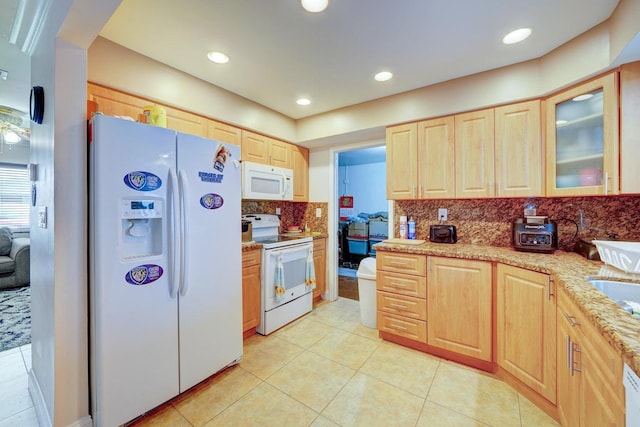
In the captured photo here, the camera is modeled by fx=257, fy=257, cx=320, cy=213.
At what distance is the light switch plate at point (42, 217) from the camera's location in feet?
4.90

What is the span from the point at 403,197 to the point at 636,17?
5.84ft

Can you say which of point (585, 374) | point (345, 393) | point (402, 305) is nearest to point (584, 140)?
point (585, 374)

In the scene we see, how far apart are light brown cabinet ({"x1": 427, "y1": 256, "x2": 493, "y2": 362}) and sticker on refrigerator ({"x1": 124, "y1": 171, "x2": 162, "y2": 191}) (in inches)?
83.3

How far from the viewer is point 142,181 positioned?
1493 millimetres

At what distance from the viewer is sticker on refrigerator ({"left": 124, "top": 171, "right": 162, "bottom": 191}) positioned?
1450 mm

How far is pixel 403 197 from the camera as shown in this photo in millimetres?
2697

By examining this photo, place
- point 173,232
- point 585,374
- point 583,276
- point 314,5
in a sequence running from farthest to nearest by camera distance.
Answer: point 173,232
point 314,5
point 583,276
point 585,374

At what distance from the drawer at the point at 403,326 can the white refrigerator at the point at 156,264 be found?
4.47ft

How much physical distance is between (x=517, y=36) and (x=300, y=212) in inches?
115

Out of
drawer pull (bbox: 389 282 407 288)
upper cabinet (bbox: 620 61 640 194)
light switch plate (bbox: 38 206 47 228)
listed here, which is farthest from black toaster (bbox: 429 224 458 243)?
light switch plate (bbox: 38 206 47 228)

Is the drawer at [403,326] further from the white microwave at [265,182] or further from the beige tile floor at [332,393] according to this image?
the white microwave at [265,182]

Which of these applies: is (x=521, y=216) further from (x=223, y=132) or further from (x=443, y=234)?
(x=223, y=132)

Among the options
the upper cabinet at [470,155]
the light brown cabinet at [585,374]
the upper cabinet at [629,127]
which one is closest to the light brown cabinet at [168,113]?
the upper cabinet at [470,155]

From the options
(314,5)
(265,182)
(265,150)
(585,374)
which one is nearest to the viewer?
(585,374)
